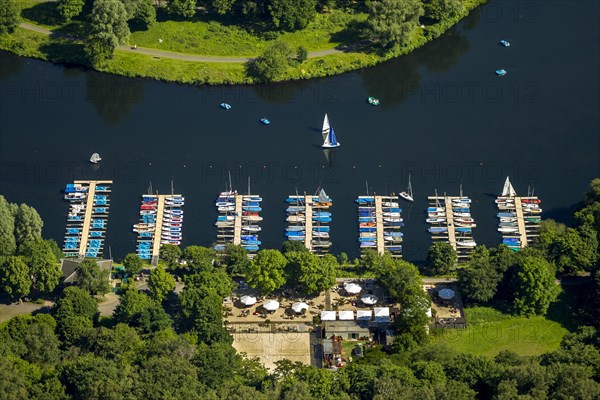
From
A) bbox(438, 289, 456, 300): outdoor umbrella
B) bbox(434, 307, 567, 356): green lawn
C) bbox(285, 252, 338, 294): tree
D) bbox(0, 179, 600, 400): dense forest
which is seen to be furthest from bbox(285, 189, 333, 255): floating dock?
bbox(434, 307, 567, 356): green lawn

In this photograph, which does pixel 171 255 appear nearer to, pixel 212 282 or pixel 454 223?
pixel 212 282

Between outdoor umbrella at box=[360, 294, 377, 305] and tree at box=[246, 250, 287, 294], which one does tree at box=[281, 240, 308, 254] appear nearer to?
tree at box=[246, 250, 287, 294]

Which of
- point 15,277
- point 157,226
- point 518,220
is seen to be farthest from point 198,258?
point 518,220

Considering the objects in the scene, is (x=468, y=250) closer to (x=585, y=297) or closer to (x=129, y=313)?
(x=585, y=297)

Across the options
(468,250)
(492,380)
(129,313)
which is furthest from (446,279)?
(129,313)

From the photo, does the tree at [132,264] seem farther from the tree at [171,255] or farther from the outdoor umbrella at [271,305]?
the outdoor umbrella at [271,305]

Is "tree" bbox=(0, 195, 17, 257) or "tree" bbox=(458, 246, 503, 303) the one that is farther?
"tree" bbox=(0, 195, 17, 257)
